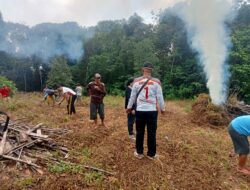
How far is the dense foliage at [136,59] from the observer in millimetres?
28688

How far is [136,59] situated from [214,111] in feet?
63.6

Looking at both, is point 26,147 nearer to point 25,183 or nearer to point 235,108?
point 25,183

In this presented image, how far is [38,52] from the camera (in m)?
33.3

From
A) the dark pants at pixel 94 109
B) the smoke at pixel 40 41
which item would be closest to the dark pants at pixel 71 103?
the dark pants at pixel 94 109

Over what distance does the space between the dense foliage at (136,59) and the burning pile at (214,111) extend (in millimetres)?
12180

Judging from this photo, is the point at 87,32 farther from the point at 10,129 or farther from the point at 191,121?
the point at 10,129

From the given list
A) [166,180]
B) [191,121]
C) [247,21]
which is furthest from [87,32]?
[166,180]

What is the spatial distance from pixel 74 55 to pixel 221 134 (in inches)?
1029

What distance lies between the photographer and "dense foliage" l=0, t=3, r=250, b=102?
28688mm

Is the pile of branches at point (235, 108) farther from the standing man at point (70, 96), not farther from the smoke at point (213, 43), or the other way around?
the standing man at point (70, 96)

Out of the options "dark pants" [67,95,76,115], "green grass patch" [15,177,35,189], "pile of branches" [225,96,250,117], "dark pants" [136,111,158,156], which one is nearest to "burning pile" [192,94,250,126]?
"pile of branches" [225,96,250,117]

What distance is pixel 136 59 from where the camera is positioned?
31.5 m

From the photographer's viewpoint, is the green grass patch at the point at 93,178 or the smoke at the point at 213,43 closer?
the green grass patch at the point at 93,178

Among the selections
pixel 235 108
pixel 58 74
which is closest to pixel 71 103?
pixel 235 108
